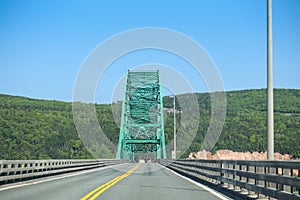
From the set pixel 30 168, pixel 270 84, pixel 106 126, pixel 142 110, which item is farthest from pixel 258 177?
pixel 106 126

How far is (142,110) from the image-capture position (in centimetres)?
10494

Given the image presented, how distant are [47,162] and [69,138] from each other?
251 feet

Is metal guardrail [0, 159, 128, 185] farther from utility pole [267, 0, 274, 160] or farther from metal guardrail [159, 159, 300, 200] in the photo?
utility pole [267, 0, 274, 160]

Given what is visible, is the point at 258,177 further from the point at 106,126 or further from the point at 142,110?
the point at 106,126

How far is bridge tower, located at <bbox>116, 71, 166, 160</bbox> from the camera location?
327 feet

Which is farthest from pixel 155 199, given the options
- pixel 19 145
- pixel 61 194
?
pixel 19 145

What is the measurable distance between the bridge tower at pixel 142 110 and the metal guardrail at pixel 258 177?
8044 cm

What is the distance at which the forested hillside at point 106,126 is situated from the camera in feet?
206

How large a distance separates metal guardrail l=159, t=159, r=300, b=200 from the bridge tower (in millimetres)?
80442

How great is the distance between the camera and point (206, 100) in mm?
111500

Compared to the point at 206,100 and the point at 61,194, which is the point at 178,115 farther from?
the point at 61,194

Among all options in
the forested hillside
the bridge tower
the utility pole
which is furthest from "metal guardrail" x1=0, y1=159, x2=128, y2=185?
the bridge tower

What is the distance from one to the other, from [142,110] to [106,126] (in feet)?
52.4

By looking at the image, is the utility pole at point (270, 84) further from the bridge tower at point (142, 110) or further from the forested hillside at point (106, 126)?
the bridge tower at point (142, 110)
